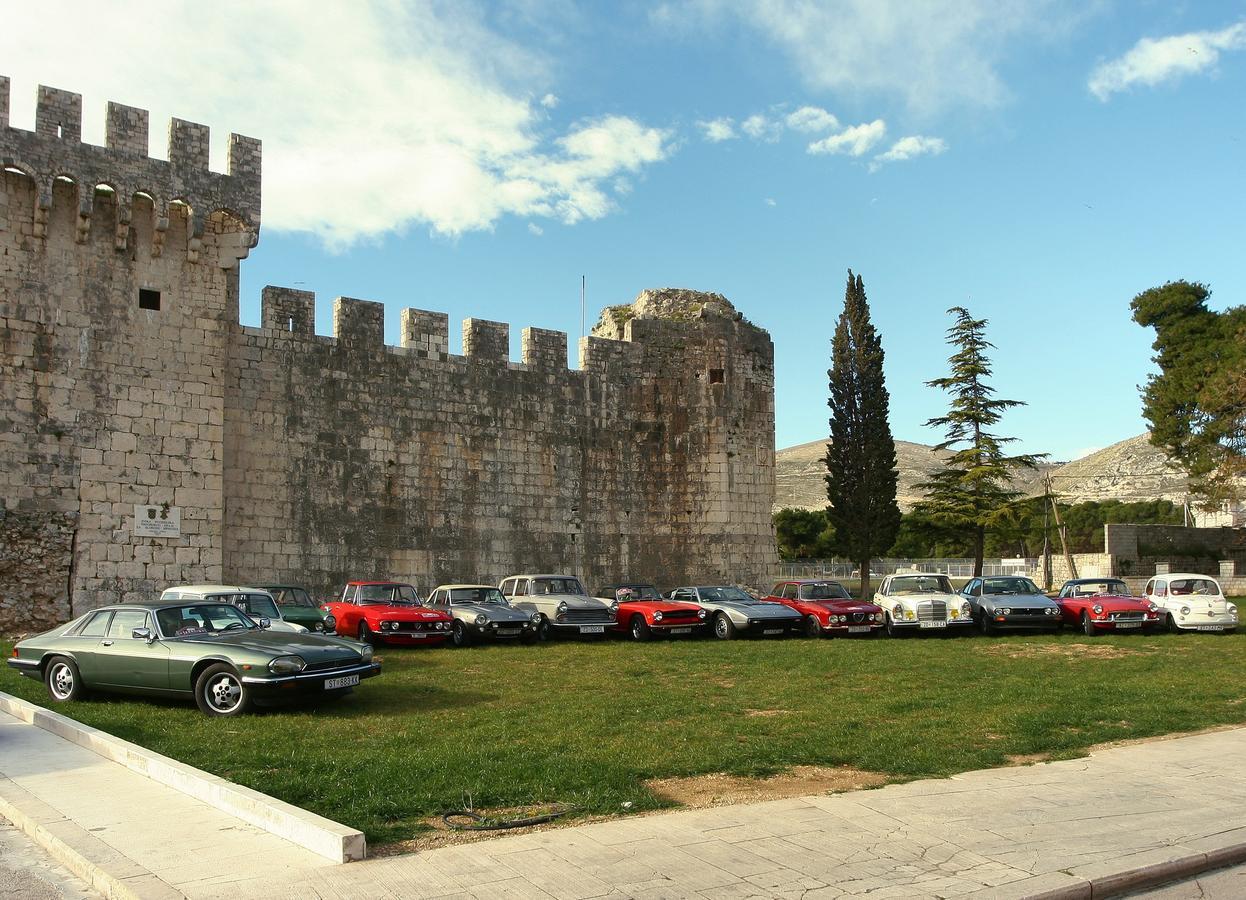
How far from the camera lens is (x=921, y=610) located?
19.2m

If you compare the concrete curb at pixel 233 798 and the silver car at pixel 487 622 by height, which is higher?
the silver car at pixel 487 622

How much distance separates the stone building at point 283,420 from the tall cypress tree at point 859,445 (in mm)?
5417

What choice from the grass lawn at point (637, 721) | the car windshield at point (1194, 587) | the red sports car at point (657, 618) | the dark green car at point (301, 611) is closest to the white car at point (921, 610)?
the grass lawn at point (637, 721)

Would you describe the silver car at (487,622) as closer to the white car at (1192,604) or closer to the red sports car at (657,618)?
the red sports car at (657,618)

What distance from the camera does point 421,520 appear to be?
23.7m

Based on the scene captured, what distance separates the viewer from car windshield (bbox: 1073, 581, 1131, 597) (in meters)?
20.3

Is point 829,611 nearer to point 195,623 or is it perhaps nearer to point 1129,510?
point 195,623

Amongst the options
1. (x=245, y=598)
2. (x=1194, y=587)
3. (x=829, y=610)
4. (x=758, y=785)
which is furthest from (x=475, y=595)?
(x=1194, y=587)

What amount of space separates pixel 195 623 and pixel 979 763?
25.4 feet

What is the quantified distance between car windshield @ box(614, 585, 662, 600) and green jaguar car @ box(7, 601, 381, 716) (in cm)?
995

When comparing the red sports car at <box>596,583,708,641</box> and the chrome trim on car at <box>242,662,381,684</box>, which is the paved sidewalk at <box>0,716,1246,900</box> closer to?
the chrome trim on car at <box>242,662,381,684</box>

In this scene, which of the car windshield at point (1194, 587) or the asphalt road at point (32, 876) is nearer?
the asphalt road at point (32, 876)

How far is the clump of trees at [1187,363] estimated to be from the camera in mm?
37719

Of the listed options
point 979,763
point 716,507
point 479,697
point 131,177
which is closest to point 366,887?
point 979,763
